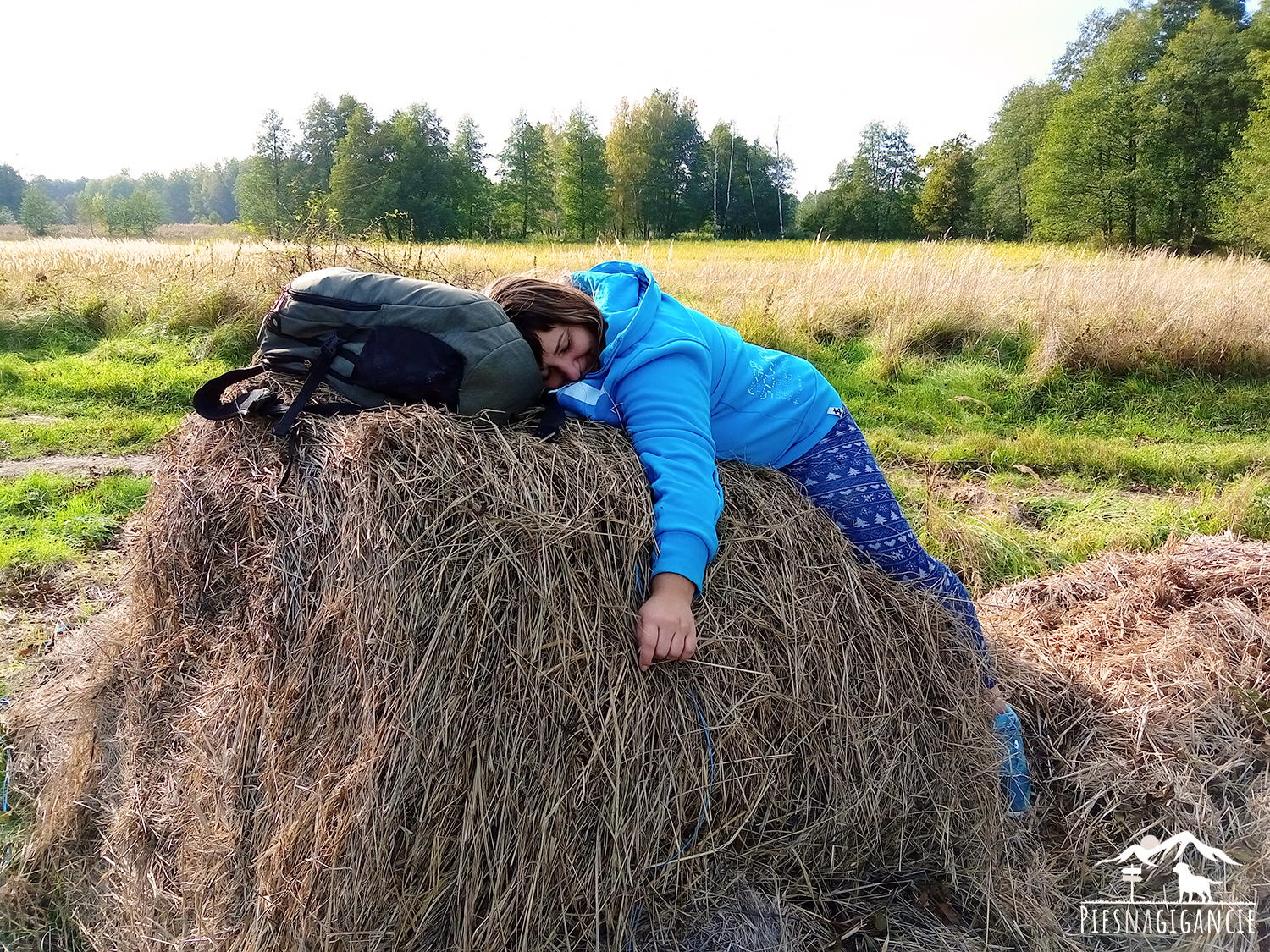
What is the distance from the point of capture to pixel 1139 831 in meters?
2.50

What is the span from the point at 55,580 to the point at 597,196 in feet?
158

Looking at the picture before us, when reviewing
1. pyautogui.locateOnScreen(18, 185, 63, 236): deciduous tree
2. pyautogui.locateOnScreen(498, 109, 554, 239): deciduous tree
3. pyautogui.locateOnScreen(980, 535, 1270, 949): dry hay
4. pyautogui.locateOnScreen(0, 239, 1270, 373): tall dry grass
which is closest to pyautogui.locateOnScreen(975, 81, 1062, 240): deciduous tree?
pyautogui.locateOnScreen(498, 109, 554, 239): deciduous tree

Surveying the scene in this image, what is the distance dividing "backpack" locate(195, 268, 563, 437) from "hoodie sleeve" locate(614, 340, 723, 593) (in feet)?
0.94

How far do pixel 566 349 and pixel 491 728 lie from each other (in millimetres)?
1065

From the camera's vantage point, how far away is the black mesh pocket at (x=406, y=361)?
1.92 m

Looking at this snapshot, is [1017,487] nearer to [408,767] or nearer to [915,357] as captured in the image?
[915,357]

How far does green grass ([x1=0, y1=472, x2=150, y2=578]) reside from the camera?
13.7ft

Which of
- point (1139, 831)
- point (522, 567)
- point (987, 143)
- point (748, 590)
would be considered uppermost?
point (987, 143)

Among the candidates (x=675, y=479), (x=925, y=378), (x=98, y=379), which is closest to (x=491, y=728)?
(x=675, y=479)

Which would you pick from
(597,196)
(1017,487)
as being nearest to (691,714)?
(1017,487)

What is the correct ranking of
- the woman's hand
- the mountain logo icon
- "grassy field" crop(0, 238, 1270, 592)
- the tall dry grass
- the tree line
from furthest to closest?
the tree line → the tall dry grass → "grassy field" crop(0, 238, 1270, 592) → the mountain logo icon → the woman's hand

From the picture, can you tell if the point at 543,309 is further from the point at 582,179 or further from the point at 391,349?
the point at 582,179

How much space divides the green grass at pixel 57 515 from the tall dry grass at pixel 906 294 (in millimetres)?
2199

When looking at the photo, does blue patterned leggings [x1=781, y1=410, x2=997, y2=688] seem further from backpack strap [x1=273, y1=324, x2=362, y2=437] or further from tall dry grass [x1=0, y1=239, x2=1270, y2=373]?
tall dry grass [x1=0, y1=239, x2=1270, y2=373]
